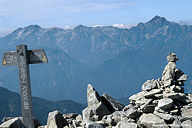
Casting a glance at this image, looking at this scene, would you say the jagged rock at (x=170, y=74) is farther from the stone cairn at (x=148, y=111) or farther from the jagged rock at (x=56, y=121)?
the jagged rock at (x=56, y=121)

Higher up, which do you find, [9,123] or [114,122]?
[9,123]

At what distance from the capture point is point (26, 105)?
13477 millimetres

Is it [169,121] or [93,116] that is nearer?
[169,121]

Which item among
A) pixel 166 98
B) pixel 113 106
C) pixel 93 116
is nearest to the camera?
pixel 166 98

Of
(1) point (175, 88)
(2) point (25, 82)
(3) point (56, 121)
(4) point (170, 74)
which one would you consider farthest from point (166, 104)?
(2) point (25, 82)

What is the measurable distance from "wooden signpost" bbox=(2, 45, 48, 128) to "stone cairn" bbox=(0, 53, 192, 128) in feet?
2.48

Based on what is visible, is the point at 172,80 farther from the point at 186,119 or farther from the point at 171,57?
the point at 186,119

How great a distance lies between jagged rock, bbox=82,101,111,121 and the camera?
1794 centimetres

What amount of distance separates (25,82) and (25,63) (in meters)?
1.21

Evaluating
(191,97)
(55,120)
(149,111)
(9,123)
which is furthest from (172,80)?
(9,123)

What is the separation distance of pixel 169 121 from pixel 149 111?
1869mm

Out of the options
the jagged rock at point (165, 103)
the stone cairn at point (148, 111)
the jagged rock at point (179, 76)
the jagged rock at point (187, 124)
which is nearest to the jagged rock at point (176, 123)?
the stone cairn at point (148, 111)

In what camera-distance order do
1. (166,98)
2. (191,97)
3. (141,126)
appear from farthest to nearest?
1. (191,97)
2. (166,98)
3. (141,126)

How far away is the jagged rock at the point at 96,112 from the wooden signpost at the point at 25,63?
5.67 metres
